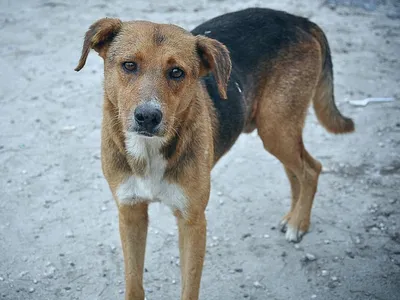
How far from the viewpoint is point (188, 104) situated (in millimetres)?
3623

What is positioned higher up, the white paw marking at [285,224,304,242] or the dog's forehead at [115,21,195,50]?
the dog's forehead at [115,21,195,50]

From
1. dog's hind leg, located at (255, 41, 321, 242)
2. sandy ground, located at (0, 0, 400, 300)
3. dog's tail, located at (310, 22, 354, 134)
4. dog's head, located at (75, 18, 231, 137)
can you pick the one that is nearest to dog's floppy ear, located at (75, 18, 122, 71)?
dog's head, located at (75, 18, 231, 137)

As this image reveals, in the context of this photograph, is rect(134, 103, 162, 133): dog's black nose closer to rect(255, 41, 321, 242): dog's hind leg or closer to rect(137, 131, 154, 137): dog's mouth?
rect(137, 131, 154, 137): dog's mouth

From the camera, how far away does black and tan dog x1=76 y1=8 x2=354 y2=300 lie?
343 cm

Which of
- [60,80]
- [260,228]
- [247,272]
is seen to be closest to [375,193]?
[260,228]

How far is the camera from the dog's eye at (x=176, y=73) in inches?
137

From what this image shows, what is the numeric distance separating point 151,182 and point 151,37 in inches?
37.3

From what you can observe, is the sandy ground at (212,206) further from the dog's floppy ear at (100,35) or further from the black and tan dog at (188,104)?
the dog's floppy ear at (100,35)

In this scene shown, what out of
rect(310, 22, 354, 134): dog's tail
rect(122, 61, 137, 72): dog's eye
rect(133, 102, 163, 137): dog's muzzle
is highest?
rect(122, 61, 137, 72): dog's eye

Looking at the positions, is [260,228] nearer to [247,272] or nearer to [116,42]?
[247,272]

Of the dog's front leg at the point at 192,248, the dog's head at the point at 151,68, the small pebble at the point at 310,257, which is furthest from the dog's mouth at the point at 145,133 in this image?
the small pebble at the point at 310,257

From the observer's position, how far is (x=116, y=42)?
3.59 metres

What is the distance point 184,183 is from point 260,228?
167 cm

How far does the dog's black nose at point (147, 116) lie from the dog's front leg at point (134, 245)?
30.6 inches
